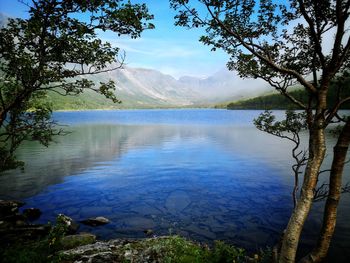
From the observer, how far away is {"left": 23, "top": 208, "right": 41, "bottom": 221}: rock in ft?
89.6

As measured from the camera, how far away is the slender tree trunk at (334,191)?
1245cm

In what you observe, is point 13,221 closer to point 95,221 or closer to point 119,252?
point 95,221

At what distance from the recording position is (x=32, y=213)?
2792 cm

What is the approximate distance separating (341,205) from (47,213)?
32.6 meters

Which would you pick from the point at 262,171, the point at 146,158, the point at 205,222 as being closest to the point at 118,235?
the point at 205,222

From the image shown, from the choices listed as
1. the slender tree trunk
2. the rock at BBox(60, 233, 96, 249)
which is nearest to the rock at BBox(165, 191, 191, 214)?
the rock at BBox(60, 233, 96, 249)

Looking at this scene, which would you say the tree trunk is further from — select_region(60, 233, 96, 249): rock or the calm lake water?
select_region(60, 233, 96, 249): rock

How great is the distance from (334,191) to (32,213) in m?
28.1

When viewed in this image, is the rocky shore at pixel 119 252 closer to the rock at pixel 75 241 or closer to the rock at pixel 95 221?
the rock at pixel 75 241

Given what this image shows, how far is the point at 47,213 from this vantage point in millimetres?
29109

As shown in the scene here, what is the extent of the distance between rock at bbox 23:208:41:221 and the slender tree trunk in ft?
85.3

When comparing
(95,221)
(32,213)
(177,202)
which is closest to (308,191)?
(95,221)

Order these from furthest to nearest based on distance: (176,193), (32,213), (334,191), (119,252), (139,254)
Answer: (176,193) → (32,213) → (119,252) → (139,254) → (334,191)

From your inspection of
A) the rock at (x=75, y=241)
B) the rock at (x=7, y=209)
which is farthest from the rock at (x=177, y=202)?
the rock at (x=7, y=209)
